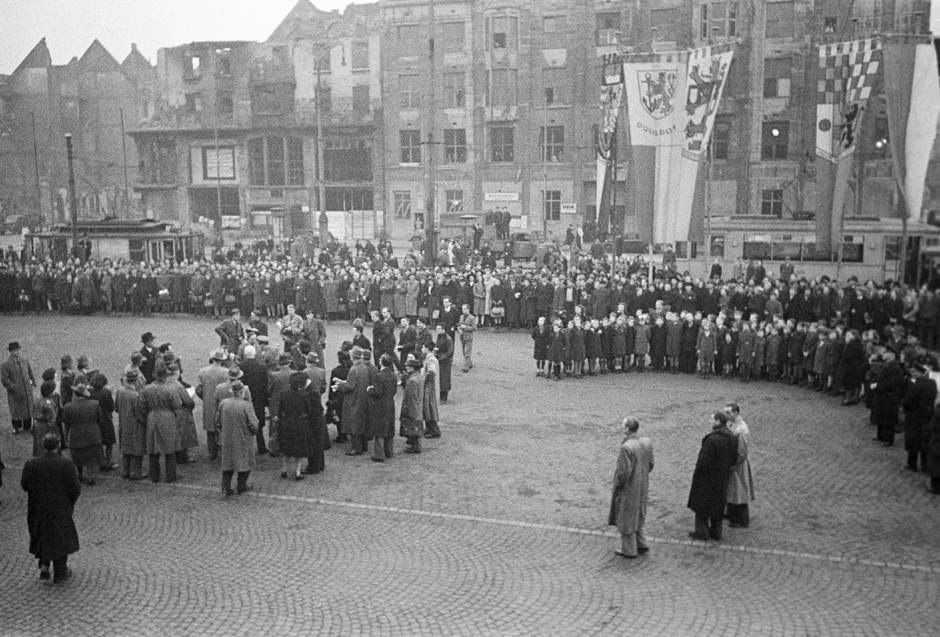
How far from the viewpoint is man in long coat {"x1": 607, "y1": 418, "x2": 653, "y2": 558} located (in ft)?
32.0

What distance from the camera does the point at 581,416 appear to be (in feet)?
54.2

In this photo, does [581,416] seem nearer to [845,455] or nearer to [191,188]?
[845,455]

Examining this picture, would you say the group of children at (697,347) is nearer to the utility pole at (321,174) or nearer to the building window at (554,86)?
the utility pole at (321,174)

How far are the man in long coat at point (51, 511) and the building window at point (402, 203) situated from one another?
153ft

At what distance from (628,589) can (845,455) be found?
265 inches

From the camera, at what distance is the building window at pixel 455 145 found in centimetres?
5356

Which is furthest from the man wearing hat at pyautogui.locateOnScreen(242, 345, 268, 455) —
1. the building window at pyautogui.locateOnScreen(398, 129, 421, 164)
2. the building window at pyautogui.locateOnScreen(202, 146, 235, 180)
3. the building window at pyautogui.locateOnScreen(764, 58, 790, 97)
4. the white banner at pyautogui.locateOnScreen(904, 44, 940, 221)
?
the building window at pyautogui.locateOnScreen(202, 146, 235, 180)

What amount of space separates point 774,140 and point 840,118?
1122 inches

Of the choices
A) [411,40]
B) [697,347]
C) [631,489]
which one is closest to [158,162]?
[411,40]

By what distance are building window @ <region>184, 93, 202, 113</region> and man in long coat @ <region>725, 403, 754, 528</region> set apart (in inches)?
2276

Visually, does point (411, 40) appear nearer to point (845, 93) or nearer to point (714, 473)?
point (845, 93)

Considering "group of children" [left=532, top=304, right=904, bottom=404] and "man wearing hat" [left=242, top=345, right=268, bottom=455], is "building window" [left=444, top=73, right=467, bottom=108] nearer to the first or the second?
"group of children" [left=532, top=304, right=904, bottom=404]

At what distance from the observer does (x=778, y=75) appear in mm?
46656

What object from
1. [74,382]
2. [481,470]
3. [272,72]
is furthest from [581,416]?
[272,72]
